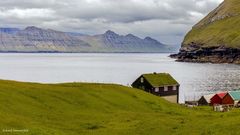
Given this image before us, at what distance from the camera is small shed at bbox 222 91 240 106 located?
4022 inches

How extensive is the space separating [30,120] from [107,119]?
35.7 ft

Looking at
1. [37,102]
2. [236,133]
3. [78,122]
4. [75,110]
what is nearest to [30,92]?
[37,102]

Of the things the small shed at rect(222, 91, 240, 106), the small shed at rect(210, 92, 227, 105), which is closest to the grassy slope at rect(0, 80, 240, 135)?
the small shed at rect(222, 91, 240, 106)

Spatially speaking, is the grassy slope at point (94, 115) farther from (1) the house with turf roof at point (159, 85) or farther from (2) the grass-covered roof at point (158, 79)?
(2) the grass-covered roof at point (158, 79)

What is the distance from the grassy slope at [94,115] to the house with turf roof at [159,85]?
33.6m

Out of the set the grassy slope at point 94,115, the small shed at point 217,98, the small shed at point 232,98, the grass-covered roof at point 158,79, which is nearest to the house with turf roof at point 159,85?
the grass-covered roof at point 158,79

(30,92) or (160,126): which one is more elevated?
(30,92)

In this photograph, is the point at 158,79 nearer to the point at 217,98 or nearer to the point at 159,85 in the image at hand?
the point at 159,85

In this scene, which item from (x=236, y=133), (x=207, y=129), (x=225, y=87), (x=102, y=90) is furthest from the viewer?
(x=225, y=87)

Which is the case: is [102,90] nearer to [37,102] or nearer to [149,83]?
[37,102]

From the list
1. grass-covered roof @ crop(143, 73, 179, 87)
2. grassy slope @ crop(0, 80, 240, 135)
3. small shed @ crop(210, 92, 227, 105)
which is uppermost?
grass-covered roof @ crop(143, 73, 179, 87)

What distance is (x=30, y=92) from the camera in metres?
53.2

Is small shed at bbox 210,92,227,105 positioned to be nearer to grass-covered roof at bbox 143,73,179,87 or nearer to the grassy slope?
grass-covered roof at bbox 143,73,179,87

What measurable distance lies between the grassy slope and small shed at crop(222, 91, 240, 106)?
41.6 meters
